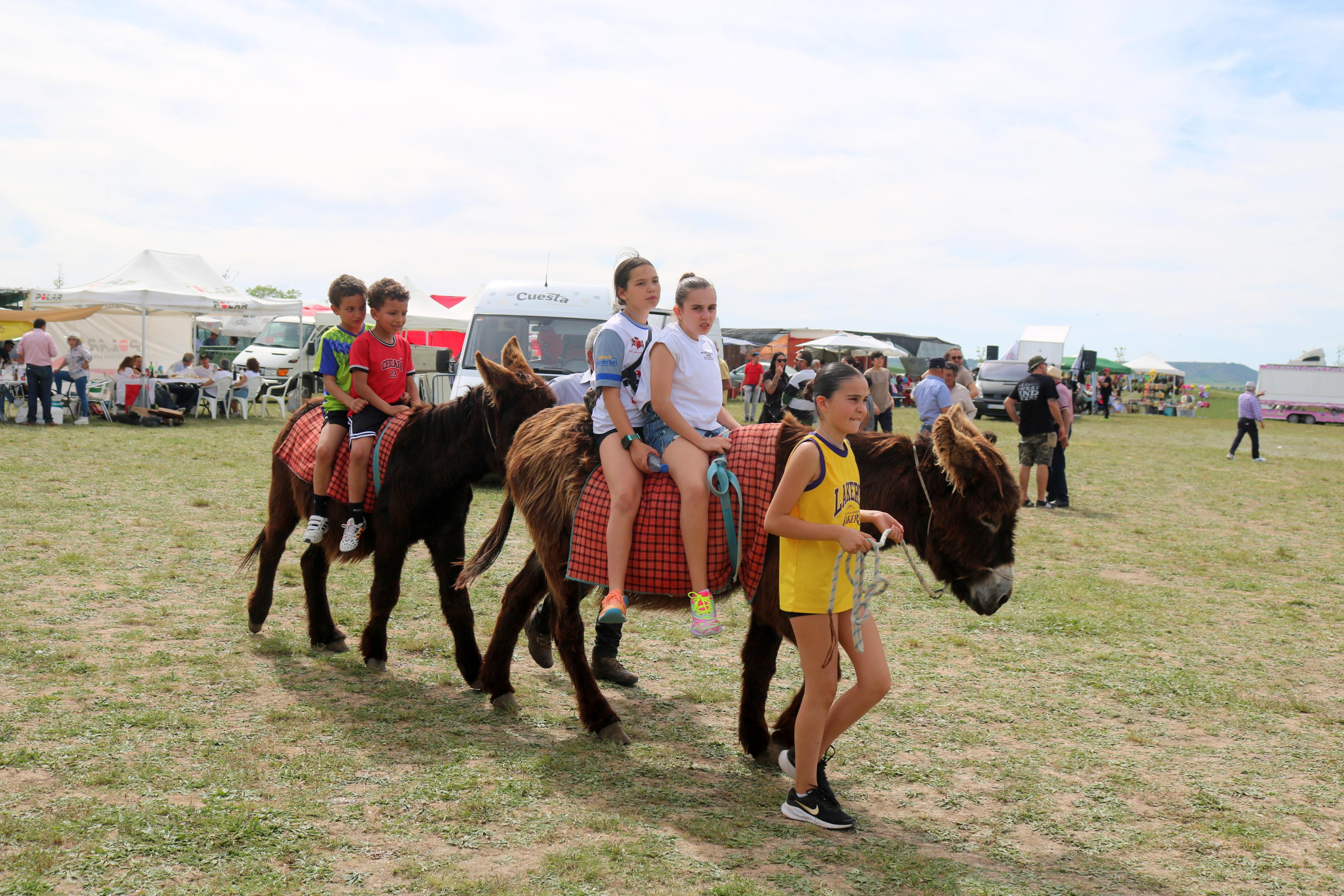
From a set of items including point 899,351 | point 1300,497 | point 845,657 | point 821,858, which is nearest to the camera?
point 821,858

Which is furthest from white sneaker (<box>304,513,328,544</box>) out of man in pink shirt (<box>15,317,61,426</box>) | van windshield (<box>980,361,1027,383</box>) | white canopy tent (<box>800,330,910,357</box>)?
white canopy tent (<box>800,330,910,357</box>)

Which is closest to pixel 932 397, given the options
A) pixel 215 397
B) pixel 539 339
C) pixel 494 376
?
pixel 539 339

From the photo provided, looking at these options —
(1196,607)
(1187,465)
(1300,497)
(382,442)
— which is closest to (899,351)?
(1187,465)

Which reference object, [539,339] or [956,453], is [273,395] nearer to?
[539,339]

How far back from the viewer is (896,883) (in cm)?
324

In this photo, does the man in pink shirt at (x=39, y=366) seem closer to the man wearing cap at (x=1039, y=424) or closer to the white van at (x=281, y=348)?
the white van at (x=281, y=348)

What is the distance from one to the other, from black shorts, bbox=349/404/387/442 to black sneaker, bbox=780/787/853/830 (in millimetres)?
3079

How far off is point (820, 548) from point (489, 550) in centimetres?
222

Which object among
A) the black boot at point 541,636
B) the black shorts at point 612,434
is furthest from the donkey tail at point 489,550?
the black shorts at point 612,434

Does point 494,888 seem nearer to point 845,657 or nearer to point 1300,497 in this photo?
point 845,657

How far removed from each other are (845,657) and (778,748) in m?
1.75

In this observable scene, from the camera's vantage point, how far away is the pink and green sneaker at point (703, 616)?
3.86m

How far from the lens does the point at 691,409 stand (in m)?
4.28

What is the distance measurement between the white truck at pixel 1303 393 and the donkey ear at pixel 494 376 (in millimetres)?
43282
